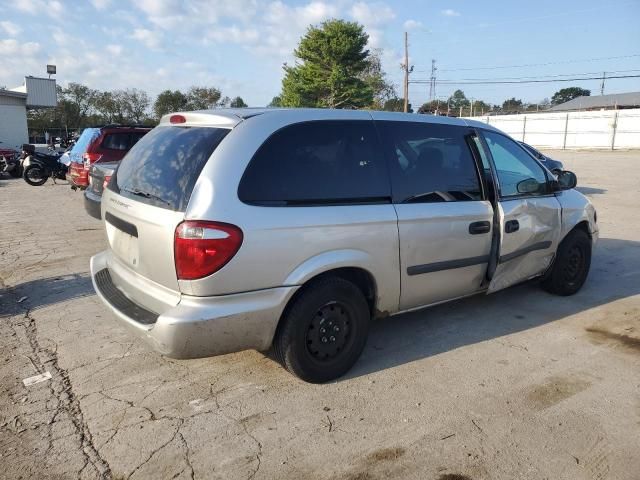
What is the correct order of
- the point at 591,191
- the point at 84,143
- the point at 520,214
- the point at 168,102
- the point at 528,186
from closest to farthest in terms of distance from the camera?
the point at 520,214 → the point at 528,186 → the point at 84,143 → the point at 591,191 → the point at 168,102

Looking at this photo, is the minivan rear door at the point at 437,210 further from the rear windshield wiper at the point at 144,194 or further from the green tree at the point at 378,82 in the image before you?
the green tree at the point at 378,82

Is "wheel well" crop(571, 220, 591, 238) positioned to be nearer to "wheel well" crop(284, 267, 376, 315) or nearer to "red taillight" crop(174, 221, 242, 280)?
"wheel well" crop(284, 267, 376, 315)

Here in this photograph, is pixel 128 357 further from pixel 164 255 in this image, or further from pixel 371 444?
pixel 371 444

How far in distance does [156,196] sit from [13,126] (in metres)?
34.7

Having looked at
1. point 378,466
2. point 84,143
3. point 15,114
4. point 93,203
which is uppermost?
point 15,114

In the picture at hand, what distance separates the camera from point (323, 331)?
329 centimetres

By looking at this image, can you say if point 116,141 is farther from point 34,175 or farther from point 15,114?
point 15,114

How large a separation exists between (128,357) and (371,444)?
201 cm

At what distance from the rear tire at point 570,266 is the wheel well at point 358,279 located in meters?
2.42

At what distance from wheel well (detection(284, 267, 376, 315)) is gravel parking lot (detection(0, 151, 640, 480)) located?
20.7 inches

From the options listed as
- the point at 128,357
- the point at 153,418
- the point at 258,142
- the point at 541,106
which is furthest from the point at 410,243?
the point at 541,106

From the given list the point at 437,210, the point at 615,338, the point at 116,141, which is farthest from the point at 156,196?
the point at 116,141

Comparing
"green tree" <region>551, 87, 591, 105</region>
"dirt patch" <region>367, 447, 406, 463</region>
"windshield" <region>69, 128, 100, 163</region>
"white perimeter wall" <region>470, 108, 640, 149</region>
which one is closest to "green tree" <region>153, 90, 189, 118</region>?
"white perimeter wall" <region>470, 108, 640, 149</region>

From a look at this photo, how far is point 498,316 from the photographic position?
4629 millimetres
